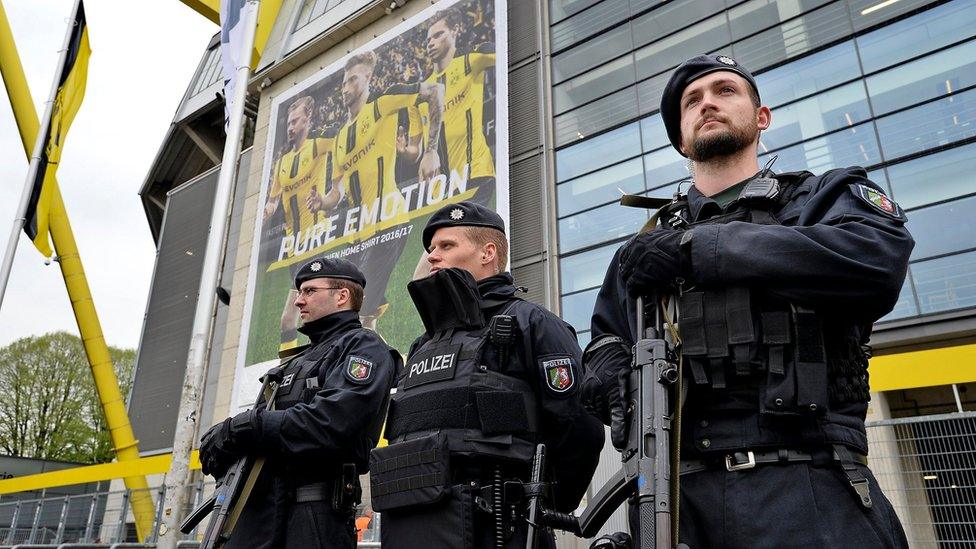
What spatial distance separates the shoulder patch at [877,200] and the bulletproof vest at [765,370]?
313mm

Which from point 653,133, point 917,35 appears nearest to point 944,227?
point 917,35

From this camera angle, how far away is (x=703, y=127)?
6.72ft

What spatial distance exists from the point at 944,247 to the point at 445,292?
31.2ft

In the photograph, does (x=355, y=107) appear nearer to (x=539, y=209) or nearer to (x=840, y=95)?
(x=539, y=209)

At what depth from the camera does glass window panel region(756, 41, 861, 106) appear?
11.4 metres

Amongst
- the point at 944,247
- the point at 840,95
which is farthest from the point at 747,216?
the point at 840,95

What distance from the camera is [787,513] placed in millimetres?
1437

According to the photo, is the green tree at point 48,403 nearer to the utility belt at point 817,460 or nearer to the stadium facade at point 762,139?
the stadium facade at point 762,139

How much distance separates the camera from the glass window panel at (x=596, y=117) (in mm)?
13859

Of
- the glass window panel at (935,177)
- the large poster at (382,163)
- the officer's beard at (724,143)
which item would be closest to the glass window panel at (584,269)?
the large poster at (382,163)

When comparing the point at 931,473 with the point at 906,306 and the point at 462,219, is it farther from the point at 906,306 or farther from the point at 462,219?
the point at 906,306

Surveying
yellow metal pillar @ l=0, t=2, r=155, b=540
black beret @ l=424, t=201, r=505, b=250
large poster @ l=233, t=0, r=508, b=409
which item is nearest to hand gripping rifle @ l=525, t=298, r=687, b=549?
black beret @ l=424, t=201, r=505, b=250

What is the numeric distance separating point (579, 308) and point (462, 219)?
996 centimetres

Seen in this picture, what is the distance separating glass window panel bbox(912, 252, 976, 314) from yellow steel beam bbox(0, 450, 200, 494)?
43.2 ft
